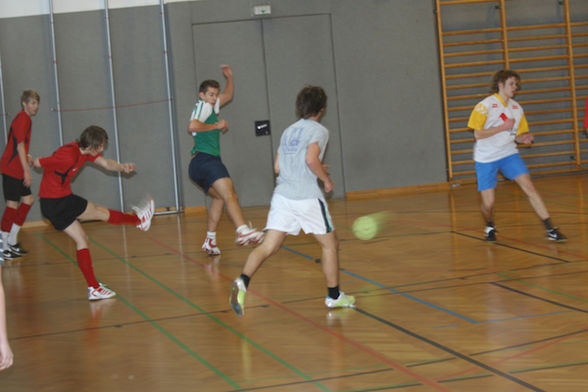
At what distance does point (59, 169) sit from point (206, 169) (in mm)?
1364

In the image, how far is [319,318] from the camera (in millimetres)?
4359

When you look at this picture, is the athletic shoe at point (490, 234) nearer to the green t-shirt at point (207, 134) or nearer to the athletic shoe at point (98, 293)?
the green t-shirt at point (207, 134)

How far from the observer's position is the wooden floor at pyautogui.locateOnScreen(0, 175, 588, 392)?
3.38 m

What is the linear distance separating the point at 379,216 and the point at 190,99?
11.2 feet

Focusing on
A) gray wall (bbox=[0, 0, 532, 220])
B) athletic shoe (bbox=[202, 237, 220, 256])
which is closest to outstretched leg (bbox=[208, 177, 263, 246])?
athletic shoe (bbox=[202, 237, 220, 256])

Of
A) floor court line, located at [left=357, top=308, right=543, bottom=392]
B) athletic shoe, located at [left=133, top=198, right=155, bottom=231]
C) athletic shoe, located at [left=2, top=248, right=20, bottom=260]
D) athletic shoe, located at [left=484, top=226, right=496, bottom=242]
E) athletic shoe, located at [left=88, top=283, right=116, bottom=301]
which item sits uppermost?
athletic shoe, located at [left=133, top=198, right=155, bottom=231]

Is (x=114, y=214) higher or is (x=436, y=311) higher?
(x=114, y=214)

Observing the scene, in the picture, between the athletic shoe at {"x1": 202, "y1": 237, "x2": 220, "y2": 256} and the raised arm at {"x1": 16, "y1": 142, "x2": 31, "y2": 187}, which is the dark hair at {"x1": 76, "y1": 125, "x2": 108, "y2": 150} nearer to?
the athletic shoe at {"x1": 202, "y1": 237, "x2": 220, "y2": 256}

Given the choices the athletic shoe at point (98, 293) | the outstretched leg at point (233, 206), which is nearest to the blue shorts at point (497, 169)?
the outstretched leg at point (233, 206)

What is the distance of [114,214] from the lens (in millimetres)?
5375

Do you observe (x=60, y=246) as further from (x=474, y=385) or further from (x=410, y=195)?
(x=474, y=385)

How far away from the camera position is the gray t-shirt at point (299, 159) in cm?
423

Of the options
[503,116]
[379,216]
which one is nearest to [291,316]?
[503,116]

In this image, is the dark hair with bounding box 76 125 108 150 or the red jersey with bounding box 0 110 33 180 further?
the red jersey with bounding box 0 110 33 180
